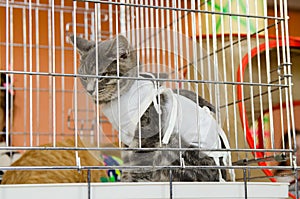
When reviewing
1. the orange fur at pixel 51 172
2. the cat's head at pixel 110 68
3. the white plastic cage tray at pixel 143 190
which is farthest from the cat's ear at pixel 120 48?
the orange fur at pixel 51 172

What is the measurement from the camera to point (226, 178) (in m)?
1.24

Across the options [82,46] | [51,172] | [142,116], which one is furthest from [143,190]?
[51,172]

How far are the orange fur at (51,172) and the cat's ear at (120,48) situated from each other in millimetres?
394

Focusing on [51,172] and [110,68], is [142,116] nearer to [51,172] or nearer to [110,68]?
[110,68]

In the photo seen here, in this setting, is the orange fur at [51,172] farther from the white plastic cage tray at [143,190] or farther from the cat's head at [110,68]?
the white plastic cage tray at [143,190]

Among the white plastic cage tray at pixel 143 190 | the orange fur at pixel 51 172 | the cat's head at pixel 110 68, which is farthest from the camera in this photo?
the orange fur at pixel 51 172

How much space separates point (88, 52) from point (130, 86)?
115mm

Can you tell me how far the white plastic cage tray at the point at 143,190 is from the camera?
0.87 meters

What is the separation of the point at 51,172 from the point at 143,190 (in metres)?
0.56

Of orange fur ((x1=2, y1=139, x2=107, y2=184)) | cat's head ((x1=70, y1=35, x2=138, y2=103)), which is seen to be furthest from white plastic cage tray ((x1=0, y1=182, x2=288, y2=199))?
orange fur ((x1=2, y1=139, x2=107, y2=184))

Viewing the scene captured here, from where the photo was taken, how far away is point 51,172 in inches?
57.2

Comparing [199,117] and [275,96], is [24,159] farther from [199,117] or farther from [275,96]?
[275,96]

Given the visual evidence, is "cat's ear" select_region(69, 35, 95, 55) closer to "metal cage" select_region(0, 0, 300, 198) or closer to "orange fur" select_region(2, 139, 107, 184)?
"metal cage" select_region(0, 0, 300, 198)

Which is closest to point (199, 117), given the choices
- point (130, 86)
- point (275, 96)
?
point (130, 86)
